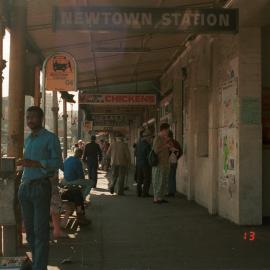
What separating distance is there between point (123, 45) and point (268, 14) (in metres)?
4.85

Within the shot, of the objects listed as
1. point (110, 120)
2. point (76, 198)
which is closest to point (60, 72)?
point (76, 198)

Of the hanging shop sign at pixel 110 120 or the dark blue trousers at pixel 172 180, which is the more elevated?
the hanging shop sign at pixel 110 120

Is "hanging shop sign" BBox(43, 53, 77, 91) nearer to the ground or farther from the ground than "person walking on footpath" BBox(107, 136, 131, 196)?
farther from the ground

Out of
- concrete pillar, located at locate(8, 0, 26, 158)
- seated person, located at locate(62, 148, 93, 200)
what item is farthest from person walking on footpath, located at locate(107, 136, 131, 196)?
concrete pillar, located at locate(8, 0, 26, 158)

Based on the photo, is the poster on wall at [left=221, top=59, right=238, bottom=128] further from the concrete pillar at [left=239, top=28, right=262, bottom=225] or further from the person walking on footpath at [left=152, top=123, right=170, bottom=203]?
the person walking on footpath at [left=152, top=123, right=170, bottom=203]

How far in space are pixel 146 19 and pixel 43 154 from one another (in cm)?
251

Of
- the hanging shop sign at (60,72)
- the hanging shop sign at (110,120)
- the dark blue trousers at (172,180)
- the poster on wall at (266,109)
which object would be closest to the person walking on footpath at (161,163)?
the dark blue trousers at (172,180)

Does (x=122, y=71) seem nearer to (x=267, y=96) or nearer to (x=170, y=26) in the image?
(x=267, y=96)

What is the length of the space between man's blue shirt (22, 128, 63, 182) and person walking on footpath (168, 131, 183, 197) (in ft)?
25.8

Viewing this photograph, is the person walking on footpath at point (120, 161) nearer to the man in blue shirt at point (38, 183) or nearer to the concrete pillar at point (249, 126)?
the concrete pillar at point (249, 126)

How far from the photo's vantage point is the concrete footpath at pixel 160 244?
22.1 ft

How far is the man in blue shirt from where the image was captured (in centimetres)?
568

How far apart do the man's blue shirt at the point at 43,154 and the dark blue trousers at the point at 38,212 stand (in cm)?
9

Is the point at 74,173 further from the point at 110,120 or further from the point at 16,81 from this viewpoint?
the point at 110,120
